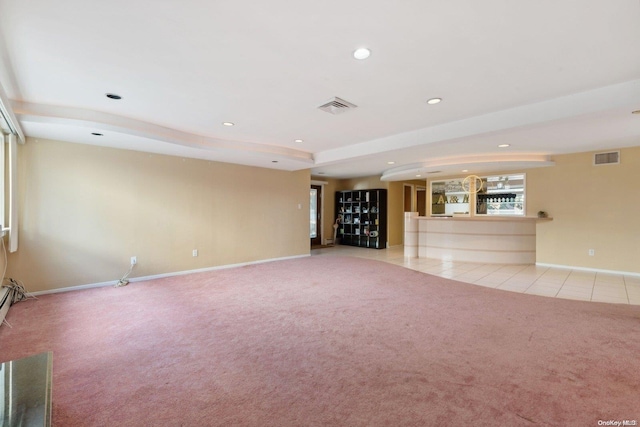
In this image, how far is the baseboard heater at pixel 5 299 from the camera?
3195mm

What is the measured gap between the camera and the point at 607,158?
5586mm

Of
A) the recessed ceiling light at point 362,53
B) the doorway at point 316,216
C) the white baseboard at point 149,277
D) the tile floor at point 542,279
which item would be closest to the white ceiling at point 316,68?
the recessed ceiling light at point 362,53

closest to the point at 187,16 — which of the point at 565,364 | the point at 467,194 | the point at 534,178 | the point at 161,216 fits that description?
the point at 565,364

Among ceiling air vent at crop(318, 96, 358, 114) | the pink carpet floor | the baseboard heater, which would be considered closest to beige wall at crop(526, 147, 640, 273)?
the pink carpet floor

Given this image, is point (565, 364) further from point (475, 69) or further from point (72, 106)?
point (72, 106)

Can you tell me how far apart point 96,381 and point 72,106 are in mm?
3248

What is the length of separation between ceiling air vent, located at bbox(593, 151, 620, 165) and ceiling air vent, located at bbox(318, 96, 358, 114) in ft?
18.3

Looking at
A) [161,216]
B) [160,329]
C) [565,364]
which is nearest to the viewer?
[565,364]

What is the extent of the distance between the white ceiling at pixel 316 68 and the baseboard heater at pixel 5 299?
82.7 inches

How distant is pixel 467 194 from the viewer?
8.44 metres

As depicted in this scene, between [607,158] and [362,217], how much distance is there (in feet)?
19.5

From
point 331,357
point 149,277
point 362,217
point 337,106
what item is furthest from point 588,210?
point 149,277

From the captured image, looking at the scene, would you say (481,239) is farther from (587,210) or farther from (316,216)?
(316,216)

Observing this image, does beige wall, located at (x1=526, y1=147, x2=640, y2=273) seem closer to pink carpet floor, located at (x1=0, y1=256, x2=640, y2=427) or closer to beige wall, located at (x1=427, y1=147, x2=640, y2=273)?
beige wall, located at (x1=427, y1=147, x2=640, y2=273)
